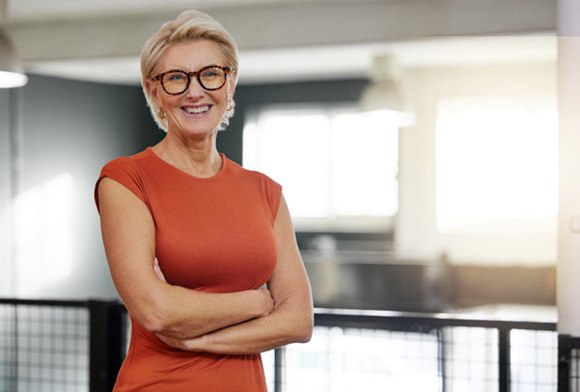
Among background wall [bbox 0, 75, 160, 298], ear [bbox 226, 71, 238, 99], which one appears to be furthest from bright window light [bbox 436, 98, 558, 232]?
ear [bbox 226, 71, 238, 99]

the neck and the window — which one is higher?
the window

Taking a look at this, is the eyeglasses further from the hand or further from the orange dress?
the hand

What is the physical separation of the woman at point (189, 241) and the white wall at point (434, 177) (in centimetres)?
786

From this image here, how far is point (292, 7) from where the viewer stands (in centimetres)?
523

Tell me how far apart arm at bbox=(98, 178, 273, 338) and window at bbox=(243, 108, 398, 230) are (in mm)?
8379

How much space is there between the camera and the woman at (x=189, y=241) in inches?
58.8

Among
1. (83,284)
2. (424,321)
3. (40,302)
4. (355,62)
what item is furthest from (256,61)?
(424,321)

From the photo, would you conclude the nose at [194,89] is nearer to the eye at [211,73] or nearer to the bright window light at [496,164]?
the eye at [211,73]

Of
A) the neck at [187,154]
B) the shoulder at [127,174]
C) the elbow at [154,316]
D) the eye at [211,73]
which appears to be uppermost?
the eye at [211,73]

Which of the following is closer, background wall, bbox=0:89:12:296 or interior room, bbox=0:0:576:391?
background wall, bbox=0:89:12:296

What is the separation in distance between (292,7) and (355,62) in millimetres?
3678

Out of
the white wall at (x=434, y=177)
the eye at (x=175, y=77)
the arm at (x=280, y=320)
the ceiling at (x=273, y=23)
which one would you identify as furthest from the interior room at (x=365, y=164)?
the eye at (x=175, y=77)

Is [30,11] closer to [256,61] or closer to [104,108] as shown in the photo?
[256,61]

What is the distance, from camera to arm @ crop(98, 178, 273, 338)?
58.2 inches
